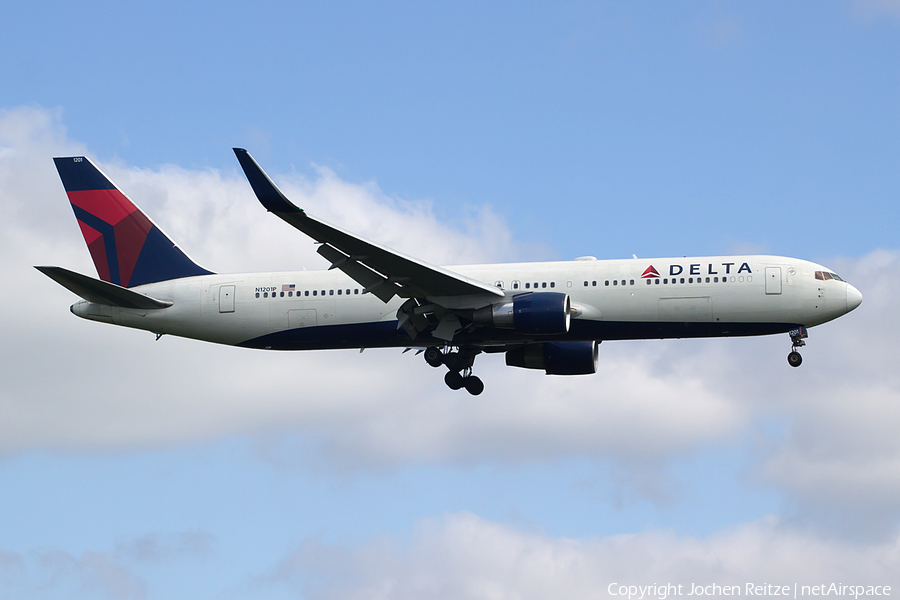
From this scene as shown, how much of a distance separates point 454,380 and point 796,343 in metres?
14.4

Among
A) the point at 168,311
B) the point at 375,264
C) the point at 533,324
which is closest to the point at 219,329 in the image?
the point at 168,311

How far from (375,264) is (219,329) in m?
9.57

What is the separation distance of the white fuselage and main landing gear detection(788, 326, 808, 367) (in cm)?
43

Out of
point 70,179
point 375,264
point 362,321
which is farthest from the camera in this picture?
point 70,179

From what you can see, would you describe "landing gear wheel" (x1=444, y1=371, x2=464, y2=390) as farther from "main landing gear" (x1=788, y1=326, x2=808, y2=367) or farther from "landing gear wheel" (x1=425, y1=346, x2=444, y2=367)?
"main landing gear" (x1=788, y1=326, x2=808, y2=367)

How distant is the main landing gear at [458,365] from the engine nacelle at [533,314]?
4.57m

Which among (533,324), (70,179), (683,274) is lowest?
(533,324)

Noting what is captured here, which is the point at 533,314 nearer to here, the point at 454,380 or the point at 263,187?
the point at 454,380

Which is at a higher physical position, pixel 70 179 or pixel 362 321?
pixel 70 179

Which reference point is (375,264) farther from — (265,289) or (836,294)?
(836,294)

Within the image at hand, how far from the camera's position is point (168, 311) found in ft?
160

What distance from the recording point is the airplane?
143 ft

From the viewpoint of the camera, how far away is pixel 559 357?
164 ft

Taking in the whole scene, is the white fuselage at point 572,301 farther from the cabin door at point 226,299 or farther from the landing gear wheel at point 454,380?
the landing gear wheel at point 454,380
